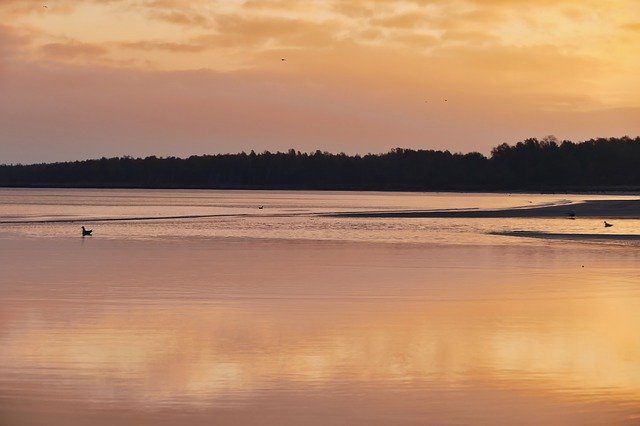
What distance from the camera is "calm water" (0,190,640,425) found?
9.46 m

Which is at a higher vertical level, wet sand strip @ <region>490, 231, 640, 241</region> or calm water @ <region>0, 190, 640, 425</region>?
calm water @ <region>0, 190, 640, 425</region>

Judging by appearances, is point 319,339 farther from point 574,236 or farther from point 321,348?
point 574,236

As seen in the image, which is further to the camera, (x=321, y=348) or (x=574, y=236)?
(x=574, y=236)

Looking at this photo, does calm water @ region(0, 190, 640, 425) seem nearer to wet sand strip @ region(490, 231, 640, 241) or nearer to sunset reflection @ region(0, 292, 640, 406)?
sunset reflection @ region(0, 292, 640, 406)

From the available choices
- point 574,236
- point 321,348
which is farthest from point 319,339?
point 574,236

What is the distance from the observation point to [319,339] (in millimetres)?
13195

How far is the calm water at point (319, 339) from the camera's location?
9461 mm

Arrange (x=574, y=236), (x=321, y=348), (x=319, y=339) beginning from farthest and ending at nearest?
(x=574, y=236) → (x=319, y=339) → (x=321, y=348)

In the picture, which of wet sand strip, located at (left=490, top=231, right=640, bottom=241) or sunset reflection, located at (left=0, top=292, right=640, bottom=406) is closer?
sunset reflection, located at (left=0, top=292, right=640, bottom=406)

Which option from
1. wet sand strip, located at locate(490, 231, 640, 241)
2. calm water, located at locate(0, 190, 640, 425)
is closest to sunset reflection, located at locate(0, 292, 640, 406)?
calm water, located at locate(0, 190, 640, 425)

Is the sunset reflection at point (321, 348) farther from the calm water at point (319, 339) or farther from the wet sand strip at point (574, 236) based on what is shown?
the wet sand strip at point (574, 236)

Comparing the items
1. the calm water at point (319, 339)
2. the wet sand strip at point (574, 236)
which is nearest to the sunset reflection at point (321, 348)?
the calm water at point (319, 339)

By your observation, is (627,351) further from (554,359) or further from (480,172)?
(480,172)

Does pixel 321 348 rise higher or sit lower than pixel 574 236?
higher
